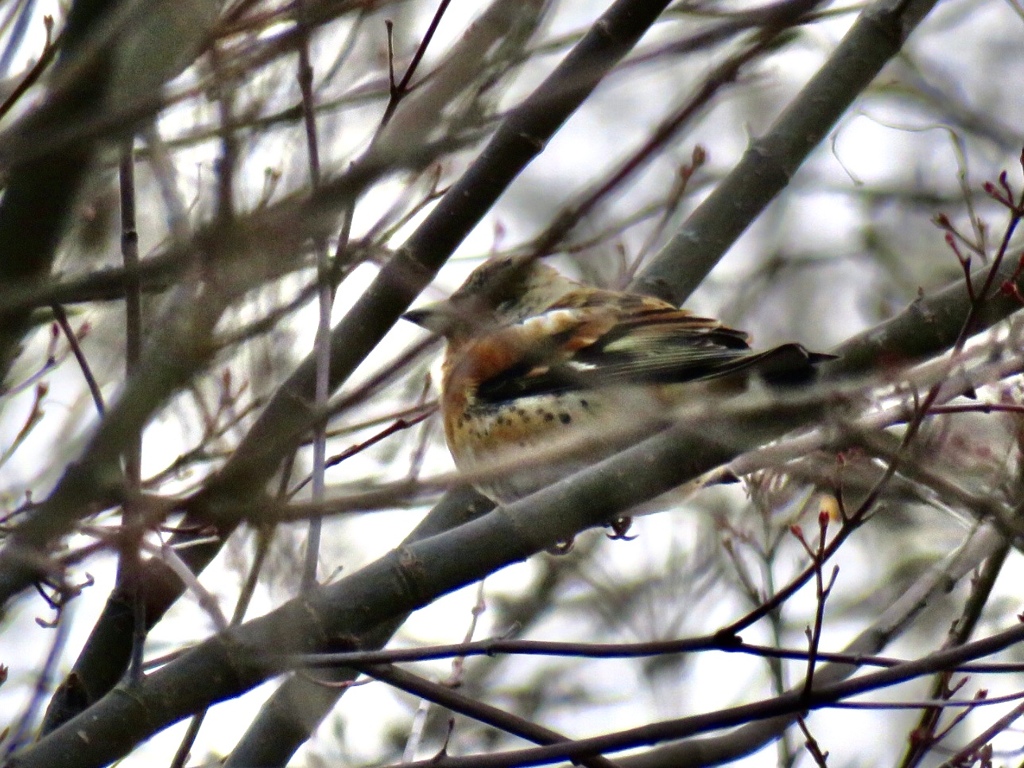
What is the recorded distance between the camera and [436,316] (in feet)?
13.2

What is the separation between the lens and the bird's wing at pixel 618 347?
14.5ft

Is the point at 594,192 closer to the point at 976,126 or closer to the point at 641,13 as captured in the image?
the point at 641,13

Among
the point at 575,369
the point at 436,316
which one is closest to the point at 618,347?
the point at 575,369

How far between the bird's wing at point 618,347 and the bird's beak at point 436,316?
0.27 metres

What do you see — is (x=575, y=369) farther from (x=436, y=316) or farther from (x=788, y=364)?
(x=788, y=364)

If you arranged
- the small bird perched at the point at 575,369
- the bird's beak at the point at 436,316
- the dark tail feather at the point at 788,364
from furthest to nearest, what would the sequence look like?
1. the small bird perched at the point at 575,369
2. the dark tail feather at the point at 788,364
3. the bird's beak at the point at 436,316

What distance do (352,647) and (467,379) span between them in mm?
2118

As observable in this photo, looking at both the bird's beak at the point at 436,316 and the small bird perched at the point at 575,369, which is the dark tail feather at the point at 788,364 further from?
the bird's beak at the point at 436,316

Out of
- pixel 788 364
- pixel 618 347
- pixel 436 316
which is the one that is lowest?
pixel 788 364

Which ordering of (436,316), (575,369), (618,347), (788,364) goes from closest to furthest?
(788,364)
(436,316)
(575,369)
(618,347)

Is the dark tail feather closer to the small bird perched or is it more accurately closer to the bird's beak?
the small bird perched

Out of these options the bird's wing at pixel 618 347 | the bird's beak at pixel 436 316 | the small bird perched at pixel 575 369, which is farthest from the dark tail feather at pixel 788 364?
the bird's beak at pixel 436 316

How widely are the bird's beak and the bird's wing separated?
0.88 ft

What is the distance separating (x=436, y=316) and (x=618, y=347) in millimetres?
965
